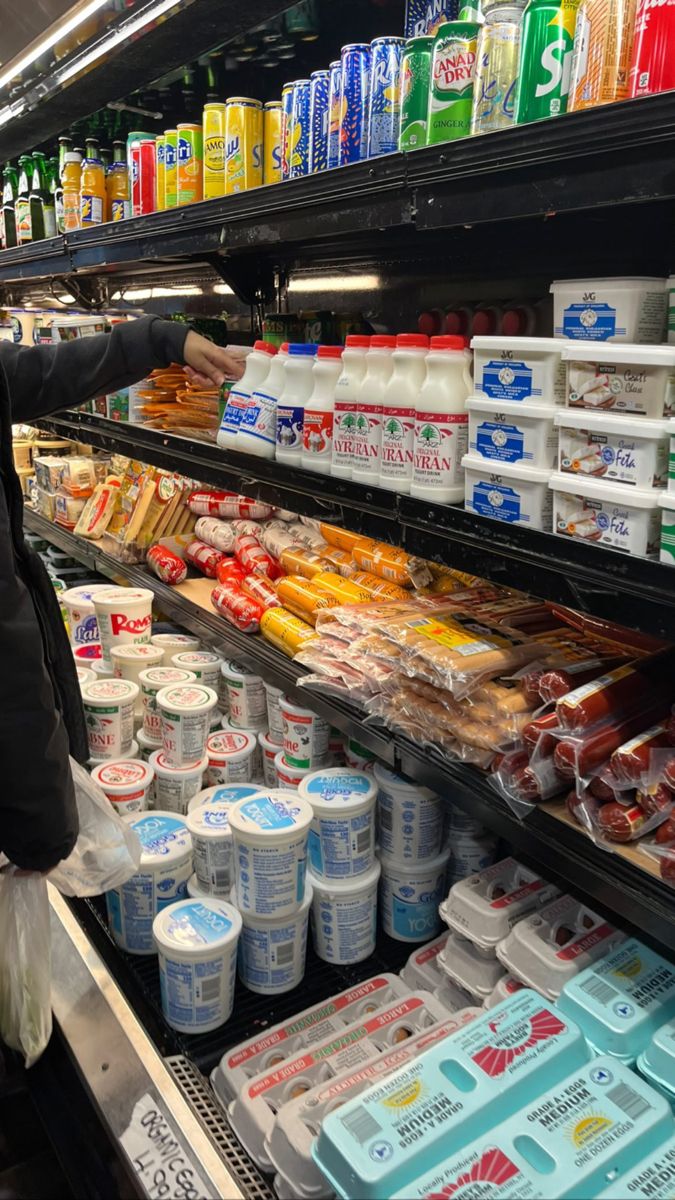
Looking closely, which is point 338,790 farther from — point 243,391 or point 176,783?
point 243,391

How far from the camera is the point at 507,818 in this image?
1.32m

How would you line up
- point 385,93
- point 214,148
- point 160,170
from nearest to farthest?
point 385,93
point 214,148
point 160,170

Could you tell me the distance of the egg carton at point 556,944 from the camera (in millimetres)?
1277

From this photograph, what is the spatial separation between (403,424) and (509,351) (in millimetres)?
266

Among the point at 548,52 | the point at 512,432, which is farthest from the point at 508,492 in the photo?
the point at 548,52

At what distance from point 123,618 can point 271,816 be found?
1.01 m

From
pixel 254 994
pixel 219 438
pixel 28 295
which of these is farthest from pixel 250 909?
pixel 28 295

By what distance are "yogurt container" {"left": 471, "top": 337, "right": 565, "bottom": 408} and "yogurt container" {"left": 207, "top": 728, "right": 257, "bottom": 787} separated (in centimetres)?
107

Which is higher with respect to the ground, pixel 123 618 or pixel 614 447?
pixel 614 447

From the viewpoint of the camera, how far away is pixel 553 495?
45.8 inches

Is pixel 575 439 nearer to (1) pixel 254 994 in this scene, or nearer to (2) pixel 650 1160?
(2) pixel 650 1160

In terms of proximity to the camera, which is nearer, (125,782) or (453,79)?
(453,79)

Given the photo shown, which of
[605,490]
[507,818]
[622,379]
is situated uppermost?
[622,379]

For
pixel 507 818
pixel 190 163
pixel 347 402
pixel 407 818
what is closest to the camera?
pixel 507 818
